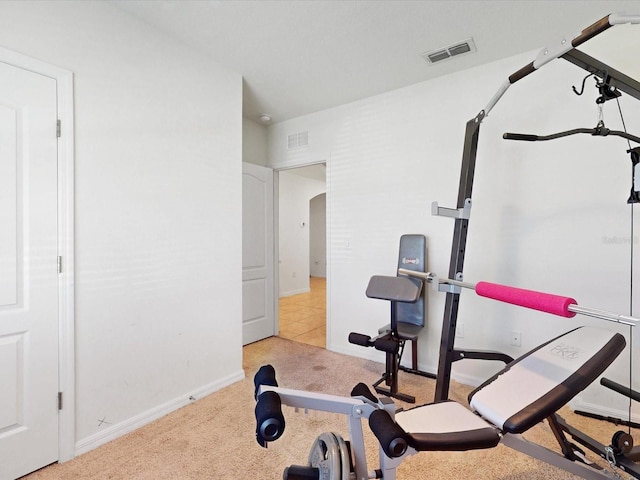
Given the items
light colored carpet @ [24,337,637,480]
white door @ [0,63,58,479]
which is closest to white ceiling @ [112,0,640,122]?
white door @ [0,63,58,479]

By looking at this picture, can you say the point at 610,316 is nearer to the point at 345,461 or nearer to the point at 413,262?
the point at 345,461

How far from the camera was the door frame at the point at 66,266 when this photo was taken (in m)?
1.75

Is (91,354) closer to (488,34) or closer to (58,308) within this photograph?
(58,308)

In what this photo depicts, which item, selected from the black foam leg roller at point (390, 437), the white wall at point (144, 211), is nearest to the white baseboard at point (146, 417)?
the white wall at point (144, 211)

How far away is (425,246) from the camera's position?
9.15 feet

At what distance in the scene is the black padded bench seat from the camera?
1.13 meters

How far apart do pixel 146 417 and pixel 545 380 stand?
2260 millimetres

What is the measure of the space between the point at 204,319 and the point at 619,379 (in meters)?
2.87

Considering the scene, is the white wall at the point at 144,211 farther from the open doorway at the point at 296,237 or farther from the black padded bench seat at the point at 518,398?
the open doorway at the point at 296,237

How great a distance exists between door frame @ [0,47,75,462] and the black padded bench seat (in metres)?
1.74

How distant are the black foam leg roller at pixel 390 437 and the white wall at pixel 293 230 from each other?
5802 mm

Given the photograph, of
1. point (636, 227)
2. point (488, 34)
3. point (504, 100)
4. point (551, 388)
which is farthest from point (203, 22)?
point (636, 227)

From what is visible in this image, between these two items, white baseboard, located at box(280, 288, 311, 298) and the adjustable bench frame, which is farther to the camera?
white baseboard, located at box(280, 288, 311, 298)

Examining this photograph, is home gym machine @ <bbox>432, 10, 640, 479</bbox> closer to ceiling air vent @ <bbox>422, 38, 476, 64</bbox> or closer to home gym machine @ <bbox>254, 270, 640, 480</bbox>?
home gym machine @ <bbox>254, 270, 640, 480</bbox>
